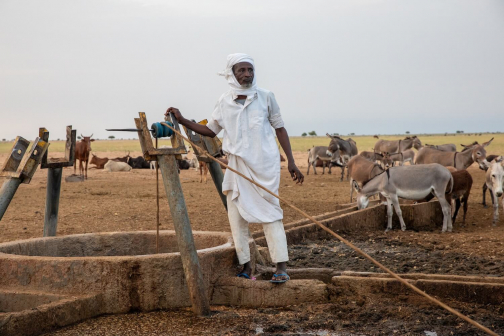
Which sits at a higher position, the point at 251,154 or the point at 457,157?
the point at 251,154

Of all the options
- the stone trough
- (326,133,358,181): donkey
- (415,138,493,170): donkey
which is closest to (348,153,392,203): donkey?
(415,138,493,170): donkey

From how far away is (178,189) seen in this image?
203 inches

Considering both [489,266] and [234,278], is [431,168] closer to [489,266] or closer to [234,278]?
[489,266]

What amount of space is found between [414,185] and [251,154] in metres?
7.04

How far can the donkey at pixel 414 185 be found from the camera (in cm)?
1142

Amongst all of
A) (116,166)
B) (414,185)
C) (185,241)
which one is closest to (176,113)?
(185,241)

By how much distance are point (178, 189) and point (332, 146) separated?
20.9 metres

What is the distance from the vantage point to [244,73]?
5355 mm

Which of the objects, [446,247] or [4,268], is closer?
[4,268]

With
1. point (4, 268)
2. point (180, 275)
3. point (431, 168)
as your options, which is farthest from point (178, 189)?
point (431, 168)

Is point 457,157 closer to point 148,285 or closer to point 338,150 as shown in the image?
point 338,150

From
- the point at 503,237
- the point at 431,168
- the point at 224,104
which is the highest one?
the point at 224,104

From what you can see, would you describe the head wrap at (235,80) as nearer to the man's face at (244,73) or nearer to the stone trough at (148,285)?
the man's face at (244,73)

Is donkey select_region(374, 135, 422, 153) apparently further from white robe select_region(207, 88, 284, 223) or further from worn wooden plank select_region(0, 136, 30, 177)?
worn wooden plank select_region(0, 136, 30, 177)
